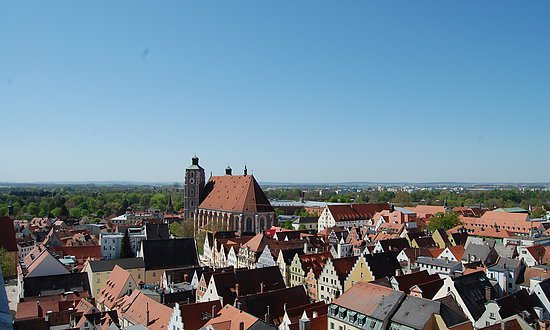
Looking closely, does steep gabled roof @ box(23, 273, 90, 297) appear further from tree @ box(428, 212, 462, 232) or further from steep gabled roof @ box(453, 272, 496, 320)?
tree @ box(428, 212, 462, 232)

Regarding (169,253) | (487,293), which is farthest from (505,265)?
(169,253)

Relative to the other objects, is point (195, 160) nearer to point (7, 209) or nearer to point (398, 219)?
point (398, 219)

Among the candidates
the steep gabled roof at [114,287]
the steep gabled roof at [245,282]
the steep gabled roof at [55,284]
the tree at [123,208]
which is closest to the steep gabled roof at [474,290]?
the steep gabled roof at [245,282]

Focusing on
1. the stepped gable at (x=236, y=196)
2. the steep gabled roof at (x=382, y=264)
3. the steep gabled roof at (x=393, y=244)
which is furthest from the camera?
the stepped gable at (x=236, y=196)

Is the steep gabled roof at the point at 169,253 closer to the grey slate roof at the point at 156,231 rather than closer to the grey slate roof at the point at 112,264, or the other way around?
the grey slate roof at the point at 112,264

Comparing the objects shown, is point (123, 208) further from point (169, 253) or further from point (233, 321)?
point (233, 321)

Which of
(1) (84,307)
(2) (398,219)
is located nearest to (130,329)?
(1) (84,307)

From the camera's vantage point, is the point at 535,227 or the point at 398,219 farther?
the point at 398,219
